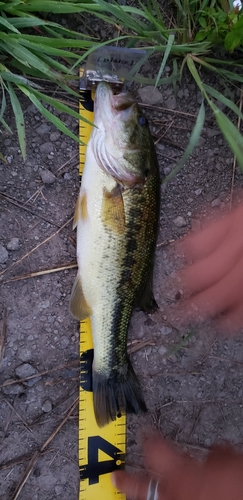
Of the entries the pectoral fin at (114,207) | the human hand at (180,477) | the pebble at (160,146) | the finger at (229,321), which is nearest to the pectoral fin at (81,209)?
the pectoral fin at (114,207)

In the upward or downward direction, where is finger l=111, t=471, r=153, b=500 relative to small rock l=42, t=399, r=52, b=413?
downward

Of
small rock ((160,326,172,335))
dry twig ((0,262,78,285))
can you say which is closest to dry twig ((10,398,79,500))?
small rock ((160,326,172,335))

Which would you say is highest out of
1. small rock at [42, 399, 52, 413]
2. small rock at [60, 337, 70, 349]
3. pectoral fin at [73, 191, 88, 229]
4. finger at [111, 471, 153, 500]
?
pectoral fin at [73, 191, 88, 229]

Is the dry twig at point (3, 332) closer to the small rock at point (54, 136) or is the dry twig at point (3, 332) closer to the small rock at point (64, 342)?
the small rock at point (64, 342)

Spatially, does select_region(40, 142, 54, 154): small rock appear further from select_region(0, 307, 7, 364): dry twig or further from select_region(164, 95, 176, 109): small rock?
select_region(0, 307, 7, 364): dry twig

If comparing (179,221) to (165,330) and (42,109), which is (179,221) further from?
(42,109)

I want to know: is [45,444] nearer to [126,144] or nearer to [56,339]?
[56,339]

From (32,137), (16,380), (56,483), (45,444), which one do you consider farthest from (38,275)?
(56,483)
